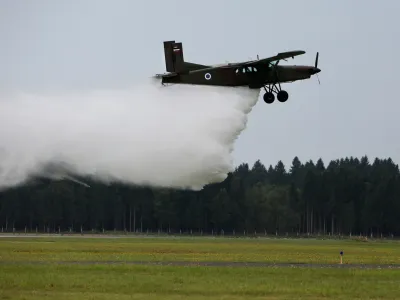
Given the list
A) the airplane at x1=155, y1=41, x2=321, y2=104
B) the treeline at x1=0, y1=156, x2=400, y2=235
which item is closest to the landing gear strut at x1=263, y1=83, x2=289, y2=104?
the airplane at x1=155, y1=41, x2=321, y2=104

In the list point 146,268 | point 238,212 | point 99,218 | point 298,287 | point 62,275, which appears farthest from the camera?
point 238,212

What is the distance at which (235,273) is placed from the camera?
50406 millimetres

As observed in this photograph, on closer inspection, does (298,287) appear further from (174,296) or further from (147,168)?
(147,168)

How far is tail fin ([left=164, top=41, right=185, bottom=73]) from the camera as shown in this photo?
6806cm

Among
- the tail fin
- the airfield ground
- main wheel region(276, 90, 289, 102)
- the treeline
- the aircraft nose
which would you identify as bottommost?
the airfield ground

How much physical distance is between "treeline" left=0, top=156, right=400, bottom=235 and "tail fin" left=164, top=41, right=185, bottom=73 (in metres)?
71.0

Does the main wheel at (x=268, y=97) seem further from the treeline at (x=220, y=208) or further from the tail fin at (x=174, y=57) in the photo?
the treeline at (x=220, y=208)

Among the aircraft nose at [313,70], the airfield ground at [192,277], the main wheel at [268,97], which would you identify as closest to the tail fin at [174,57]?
the main wheel at [268,97]

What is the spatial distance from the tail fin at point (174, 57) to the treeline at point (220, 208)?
71.0 metres

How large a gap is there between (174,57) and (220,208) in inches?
3684

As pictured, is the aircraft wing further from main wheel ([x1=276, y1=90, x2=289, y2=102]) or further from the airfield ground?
the airfield ground

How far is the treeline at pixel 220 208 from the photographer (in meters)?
145

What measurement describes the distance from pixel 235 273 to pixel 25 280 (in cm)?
1179

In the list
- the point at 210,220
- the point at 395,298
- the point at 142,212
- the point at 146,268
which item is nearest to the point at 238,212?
the point at 210,220
